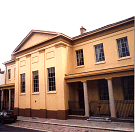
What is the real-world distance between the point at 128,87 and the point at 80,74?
4.45 meters

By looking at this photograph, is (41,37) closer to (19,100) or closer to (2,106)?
(19,100)

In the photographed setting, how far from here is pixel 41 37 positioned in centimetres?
1689

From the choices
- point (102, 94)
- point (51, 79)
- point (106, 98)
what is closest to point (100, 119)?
point (106, 98)

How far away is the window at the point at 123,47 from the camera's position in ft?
41.4

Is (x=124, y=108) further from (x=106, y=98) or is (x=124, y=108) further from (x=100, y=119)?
(x=100, y=119)

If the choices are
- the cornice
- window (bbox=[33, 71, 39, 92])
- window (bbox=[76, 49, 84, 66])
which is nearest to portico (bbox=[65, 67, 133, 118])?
the cornice

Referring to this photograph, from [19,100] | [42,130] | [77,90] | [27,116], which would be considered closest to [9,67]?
[19,100]

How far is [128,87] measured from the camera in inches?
486

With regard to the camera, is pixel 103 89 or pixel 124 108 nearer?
pixel 124 108

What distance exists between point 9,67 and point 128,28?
20.3 m

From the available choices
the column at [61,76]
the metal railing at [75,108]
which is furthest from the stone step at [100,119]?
the column at [61,76]

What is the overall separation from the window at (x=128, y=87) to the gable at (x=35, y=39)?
29.6 ft

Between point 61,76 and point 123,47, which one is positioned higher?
point 123,47

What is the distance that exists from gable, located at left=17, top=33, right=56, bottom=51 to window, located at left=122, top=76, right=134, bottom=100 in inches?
355
